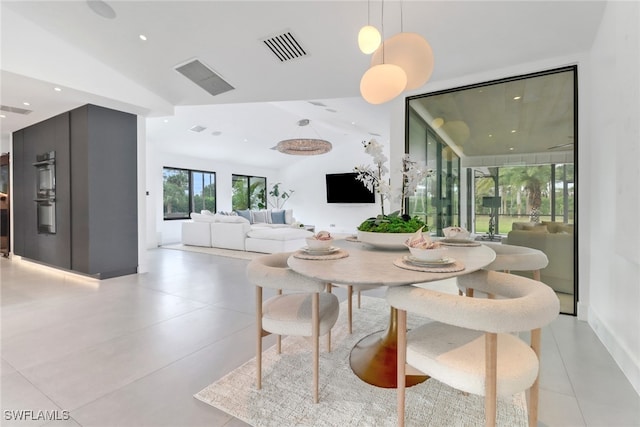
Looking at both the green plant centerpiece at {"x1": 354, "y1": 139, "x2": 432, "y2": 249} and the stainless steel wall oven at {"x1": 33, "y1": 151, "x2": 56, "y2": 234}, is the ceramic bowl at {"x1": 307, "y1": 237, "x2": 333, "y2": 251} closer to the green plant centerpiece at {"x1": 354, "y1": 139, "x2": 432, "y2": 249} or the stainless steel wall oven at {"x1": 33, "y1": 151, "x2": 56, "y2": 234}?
the green plant centerpiece at {"x1": 354, "y1": 139, "x2": 432, "y2": 249}

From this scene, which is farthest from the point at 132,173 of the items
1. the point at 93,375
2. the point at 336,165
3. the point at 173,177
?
the point at 336,165

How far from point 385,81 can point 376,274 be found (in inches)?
45.9

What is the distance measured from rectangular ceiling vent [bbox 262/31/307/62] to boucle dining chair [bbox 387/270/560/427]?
9.16ft

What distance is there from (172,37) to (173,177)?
6302 mm

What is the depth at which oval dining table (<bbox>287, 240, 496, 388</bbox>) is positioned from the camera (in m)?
1.29

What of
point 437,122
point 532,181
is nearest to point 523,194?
point 532,181

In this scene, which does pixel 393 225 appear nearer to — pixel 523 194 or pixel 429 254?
pixel 429 254

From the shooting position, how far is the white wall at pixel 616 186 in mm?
1784

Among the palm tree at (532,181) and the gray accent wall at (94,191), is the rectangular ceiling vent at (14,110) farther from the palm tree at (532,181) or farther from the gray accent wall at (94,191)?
the palm tree at (532,181)

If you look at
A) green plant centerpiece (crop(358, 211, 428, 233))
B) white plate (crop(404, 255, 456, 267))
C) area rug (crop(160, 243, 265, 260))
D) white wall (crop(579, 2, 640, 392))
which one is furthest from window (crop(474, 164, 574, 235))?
area rug (crop(160, 243, 265, 260))

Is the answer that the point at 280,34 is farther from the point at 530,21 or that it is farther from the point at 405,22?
the point at 530,21

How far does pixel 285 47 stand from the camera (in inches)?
125

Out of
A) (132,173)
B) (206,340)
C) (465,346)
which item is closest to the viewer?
(465,346)

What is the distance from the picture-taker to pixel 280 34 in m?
3.00
